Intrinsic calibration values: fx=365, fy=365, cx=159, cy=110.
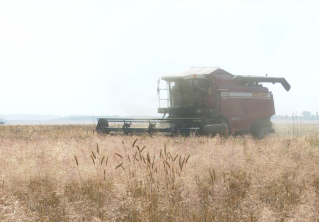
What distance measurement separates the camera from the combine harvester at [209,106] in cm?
1359

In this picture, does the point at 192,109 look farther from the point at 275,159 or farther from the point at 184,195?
the point at 184,195

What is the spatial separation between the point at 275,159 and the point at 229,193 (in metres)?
1.73

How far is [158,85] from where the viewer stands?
14.7 meters

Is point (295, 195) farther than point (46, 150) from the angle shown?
No

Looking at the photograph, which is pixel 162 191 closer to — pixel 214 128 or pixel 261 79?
pixel 214 128

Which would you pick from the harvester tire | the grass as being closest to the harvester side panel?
the harvester tire

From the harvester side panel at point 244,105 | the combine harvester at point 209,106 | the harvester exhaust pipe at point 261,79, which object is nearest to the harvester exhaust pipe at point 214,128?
the combine harvester at point 209,106

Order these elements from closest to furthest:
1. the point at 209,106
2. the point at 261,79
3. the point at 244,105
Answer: the point at 209,106
the point at 244,105
the point at 261,79

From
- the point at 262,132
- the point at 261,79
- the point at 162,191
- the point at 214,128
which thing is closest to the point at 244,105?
the point at 262,132

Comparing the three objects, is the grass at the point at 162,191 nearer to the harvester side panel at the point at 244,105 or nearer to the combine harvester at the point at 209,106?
the combine harvester at the point at 209,106

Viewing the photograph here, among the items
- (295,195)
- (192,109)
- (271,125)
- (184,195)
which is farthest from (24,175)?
(271,125)

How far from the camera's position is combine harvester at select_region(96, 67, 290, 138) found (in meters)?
13.6

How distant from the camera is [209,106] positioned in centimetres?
1392

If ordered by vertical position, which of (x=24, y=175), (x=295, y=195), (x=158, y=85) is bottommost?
(x=295, y=195)
